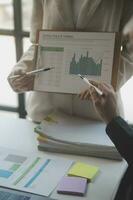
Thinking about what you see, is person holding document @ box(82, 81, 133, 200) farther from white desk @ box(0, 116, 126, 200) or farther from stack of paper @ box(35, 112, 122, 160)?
stack of paper @ box(35, 112, 122, 160)

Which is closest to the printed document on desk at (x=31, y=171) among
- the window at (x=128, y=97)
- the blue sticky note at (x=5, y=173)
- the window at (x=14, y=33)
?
the blue sticky note at (x=5, y=173)

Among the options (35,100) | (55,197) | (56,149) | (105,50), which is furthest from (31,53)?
(55,197)

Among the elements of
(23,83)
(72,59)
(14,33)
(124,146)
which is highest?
(14,33)

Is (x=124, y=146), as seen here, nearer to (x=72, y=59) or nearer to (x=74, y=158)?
(x=74, y=158)

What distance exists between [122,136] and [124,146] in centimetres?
3

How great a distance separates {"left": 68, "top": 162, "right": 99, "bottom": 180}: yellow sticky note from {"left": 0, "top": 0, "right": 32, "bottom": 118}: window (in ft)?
3.36

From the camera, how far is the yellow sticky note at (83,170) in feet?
4.09

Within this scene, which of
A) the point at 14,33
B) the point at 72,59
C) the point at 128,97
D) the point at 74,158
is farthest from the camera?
the point at 14,33

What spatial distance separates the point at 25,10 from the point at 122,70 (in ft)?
2.68

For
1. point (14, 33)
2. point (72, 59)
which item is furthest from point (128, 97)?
point (14, 33)

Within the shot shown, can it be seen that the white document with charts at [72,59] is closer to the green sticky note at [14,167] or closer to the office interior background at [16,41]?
the green sticky note at [14,167]

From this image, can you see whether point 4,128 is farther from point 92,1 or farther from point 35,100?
point 92,1

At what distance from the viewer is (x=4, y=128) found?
1633 millimetres

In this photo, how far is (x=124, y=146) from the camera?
1.11m
